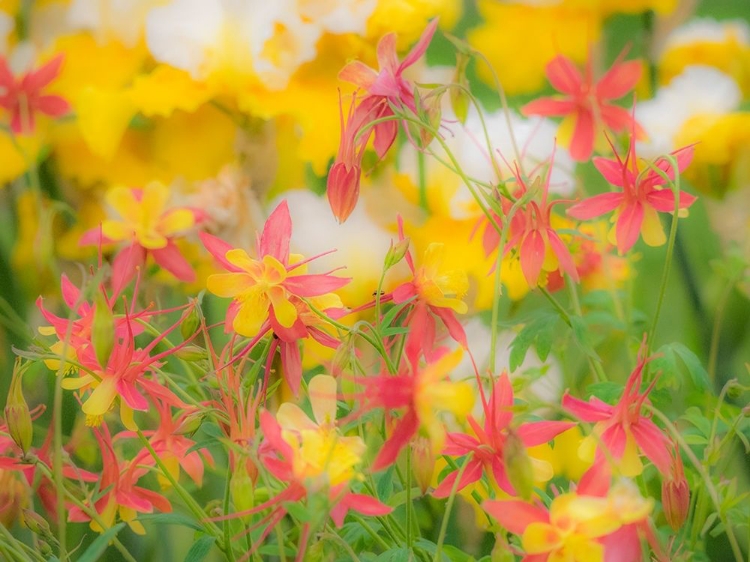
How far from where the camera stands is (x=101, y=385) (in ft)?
1.18

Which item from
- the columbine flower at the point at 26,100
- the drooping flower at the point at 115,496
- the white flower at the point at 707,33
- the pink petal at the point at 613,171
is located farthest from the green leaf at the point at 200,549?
the white flower at the point at 707,33

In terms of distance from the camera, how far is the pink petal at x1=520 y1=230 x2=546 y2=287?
0.40 m

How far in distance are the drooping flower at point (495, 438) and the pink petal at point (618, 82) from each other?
10.1 inches

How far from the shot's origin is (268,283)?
35cm

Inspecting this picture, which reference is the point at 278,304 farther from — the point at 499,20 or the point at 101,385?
the point at 499,20

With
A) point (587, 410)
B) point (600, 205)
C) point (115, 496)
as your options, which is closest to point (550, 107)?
point (600, 205)

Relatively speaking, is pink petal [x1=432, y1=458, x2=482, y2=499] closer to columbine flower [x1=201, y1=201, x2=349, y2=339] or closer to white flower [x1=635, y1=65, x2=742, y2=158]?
columbine flower [x1=201, y1=201, x2=349, y2=339]

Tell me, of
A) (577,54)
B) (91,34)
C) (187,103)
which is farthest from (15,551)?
(577,54)

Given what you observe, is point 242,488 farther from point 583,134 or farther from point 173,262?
point 583,134

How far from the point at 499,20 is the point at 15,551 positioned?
0.59 m

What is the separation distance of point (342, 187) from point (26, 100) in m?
0.34

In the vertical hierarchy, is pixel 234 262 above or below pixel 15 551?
above

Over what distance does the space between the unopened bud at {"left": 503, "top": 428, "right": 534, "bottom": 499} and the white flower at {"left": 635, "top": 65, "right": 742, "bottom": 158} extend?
447 mm

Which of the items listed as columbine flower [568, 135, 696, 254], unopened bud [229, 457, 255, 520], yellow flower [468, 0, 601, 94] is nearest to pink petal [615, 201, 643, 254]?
columbine flower [568, 135, 696, 254]
